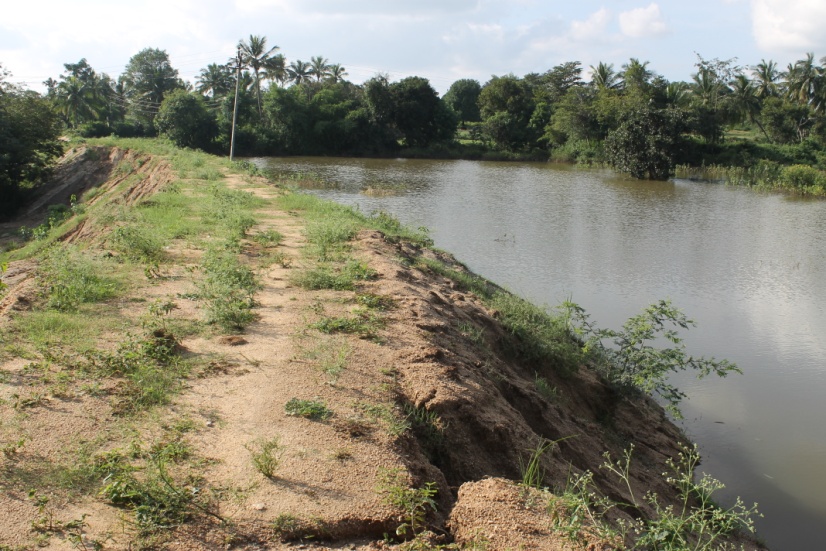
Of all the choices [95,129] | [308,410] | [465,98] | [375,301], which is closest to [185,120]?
[95,129]

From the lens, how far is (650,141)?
1462 inches

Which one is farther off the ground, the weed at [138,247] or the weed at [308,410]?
the weed at [138,247]

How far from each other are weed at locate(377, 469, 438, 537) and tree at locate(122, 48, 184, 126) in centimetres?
5546

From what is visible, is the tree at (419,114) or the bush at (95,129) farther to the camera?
the tree at (419,114)

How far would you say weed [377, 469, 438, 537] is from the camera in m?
3.77

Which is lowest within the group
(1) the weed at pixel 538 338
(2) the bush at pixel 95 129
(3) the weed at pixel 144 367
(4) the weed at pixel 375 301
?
(1) the weed at pixel 538 338

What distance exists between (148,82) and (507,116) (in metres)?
32.1

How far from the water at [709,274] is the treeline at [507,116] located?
973 cm

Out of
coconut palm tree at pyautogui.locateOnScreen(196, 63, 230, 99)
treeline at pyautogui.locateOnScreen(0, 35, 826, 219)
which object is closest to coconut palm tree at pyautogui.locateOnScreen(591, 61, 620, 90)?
treeline at pyautogui.locateOnScreen(0, 35, 826, 219)

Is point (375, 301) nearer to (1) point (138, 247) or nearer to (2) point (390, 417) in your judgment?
(2) point (390, 417)

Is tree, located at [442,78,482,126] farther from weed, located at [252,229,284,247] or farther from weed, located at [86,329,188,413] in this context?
weed, located at [86,329,188,413]

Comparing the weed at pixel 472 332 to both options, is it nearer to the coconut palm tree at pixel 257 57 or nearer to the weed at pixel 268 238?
the weed at pixel 268 238

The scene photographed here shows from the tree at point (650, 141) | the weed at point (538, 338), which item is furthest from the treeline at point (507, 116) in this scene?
the weed at point (538, 338)

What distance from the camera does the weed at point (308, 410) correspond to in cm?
468
